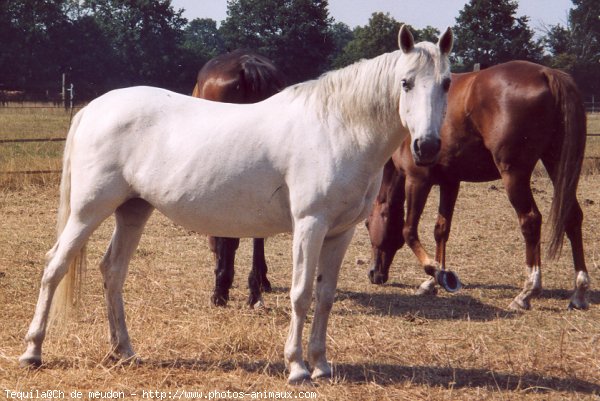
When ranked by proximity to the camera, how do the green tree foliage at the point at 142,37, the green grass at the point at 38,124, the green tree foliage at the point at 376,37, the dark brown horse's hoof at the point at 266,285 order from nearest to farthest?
the dark brown horse's hoof at the point at 266,285 < the green grass at the point at 38,124 < the green tree foliage at the point at 142,37 < the green tree foliage at the point at 376,37

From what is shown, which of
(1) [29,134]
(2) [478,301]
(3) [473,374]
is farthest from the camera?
(1) [29,134]

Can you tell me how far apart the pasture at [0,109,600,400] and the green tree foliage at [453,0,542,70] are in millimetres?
36457

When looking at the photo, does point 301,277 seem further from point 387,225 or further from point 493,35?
point 493,35

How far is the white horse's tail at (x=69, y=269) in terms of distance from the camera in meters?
4.48

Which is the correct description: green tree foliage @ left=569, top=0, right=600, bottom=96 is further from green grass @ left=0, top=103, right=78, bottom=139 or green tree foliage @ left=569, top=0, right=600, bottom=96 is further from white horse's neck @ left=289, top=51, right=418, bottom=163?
white horse's neck @ left=289, top=51, right=418, bottom=163

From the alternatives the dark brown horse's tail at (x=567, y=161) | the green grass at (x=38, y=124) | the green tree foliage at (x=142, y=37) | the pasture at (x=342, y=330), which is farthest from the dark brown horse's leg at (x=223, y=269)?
the green tree foliage at (x=142, y=37)

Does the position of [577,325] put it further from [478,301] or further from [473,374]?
[473,374]

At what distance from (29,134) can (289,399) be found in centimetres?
1662

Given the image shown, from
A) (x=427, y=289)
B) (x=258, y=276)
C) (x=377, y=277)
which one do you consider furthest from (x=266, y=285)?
(x=427, y=289)

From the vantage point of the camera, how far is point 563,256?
8156 millimetres

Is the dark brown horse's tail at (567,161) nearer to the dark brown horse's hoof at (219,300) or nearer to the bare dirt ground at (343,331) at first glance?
the bare dirt ground at (343,331)

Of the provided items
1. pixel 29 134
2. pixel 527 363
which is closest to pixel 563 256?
pixel 527 363

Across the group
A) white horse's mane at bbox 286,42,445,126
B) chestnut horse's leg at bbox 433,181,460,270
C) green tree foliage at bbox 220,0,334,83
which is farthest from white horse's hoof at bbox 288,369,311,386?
green tree foliage at bbox 220,0,334,83

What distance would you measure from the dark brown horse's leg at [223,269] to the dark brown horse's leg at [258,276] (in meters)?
0.17
